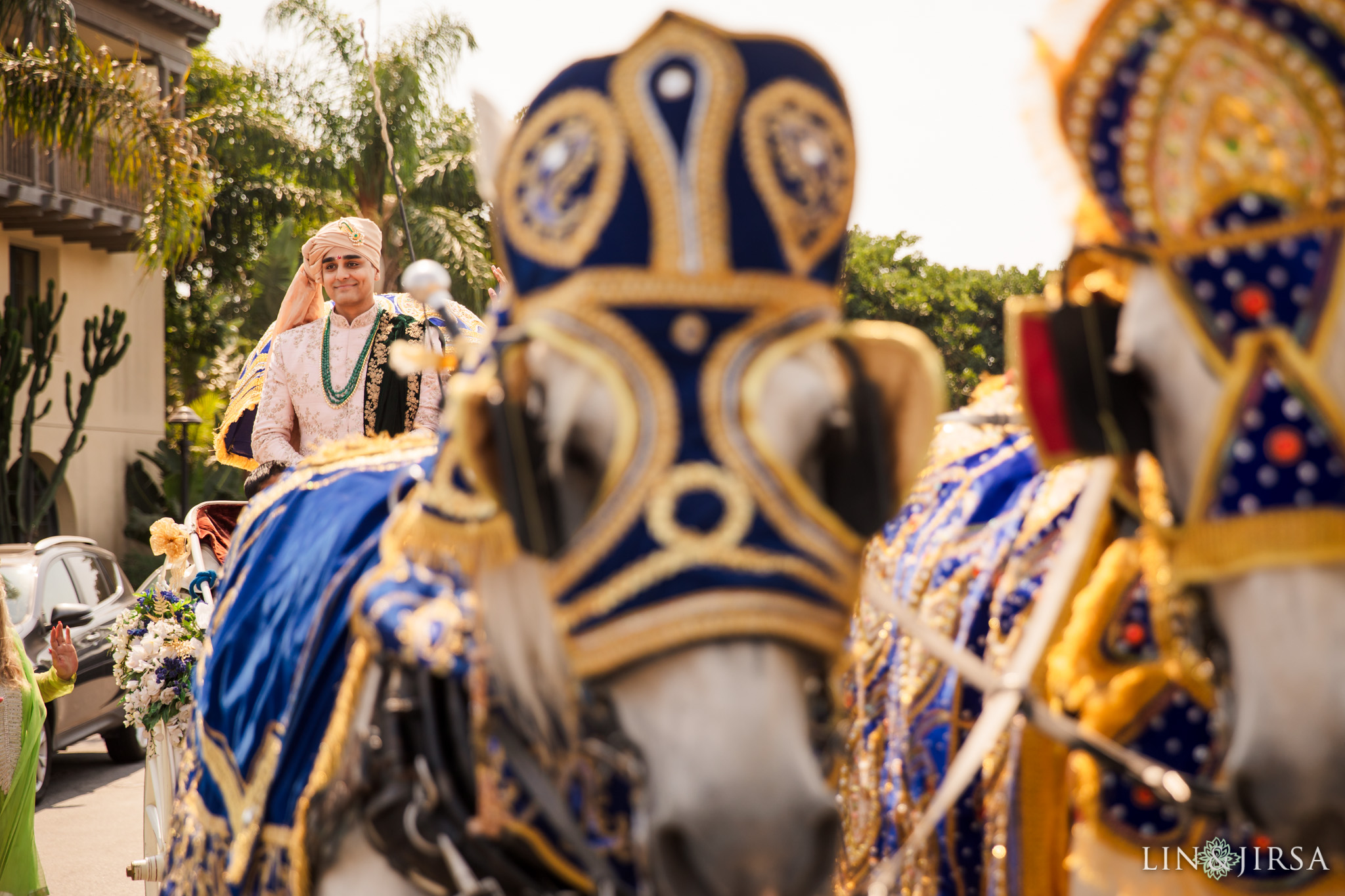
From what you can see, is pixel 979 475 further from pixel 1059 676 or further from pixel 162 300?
pixel 162 300

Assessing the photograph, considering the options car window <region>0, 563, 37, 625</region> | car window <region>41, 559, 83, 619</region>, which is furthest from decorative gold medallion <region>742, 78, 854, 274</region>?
car window <region>41, 559, 83, 619</region>

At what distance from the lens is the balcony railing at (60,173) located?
2092cm

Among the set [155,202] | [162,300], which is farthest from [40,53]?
[162,300]

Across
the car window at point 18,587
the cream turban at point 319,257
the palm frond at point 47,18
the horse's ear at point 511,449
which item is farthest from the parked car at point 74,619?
the horse's ear at point 511,449

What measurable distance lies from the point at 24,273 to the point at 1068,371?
77.1 ft

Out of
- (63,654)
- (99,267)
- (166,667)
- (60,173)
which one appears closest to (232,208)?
(99,267)

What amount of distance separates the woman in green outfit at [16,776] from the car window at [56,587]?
4.97m

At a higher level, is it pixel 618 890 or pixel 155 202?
pixel 155 202

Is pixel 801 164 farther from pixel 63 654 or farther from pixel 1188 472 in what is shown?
pixel 63 654

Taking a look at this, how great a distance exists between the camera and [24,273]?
22.4 metres

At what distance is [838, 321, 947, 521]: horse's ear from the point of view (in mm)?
2162

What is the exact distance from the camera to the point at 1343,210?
192 cm

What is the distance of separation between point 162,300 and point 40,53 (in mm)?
10418

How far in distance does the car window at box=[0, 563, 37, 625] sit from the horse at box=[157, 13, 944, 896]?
9.35 m
